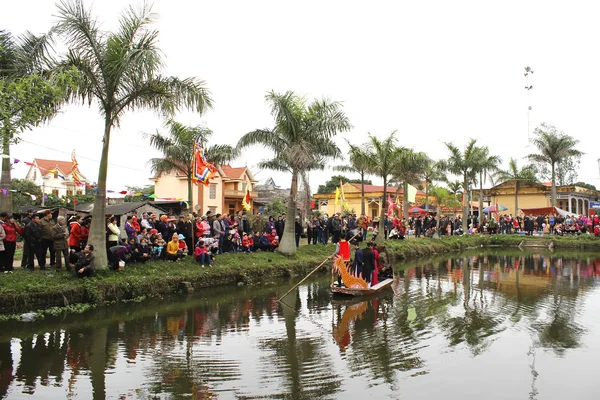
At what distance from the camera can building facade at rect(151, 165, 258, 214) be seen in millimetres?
47969

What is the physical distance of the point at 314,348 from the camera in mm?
9586

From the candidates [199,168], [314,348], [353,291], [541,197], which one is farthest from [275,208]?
[314,348]

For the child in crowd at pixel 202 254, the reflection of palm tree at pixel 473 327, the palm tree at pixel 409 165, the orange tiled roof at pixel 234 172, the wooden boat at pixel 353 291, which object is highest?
the orange tiled roof at pixel 234 172

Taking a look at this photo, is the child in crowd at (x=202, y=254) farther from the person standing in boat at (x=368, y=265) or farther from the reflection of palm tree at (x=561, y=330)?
the reflection of palm tree at (x=561, y=330)

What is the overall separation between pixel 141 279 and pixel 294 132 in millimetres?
9466

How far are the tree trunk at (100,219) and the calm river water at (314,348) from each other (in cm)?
173

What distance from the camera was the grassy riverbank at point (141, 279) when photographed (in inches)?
469

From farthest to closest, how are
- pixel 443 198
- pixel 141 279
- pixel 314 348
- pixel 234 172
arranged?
pixel 234 172, pixel 443 198, pixel 141 279, pixel 314 348

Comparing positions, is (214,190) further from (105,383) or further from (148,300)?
(105,383)

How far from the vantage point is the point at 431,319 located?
1219cm

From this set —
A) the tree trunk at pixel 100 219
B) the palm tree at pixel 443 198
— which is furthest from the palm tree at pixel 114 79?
the palm tree at pixel 443 198

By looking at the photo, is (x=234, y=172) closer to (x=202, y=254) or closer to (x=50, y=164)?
(x=50, y=164)

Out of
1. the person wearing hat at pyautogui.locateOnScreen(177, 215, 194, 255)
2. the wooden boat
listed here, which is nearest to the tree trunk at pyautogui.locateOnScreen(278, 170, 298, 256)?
the person wearing hat at pyautogui.locateOnScreen(177, 215, 194, 255)

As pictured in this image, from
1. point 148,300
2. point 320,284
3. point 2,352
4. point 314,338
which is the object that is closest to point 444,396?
point 314,338
